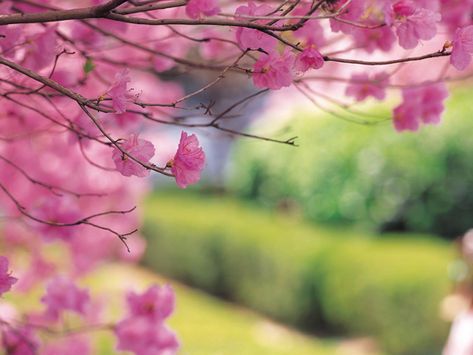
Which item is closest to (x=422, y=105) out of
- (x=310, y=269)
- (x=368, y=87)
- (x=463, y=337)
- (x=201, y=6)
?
(x=368, y=87)

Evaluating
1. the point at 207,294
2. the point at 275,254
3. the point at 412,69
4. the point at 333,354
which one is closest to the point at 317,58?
the point at 333,354

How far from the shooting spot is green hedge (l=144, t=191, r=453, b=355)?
16.4 feet

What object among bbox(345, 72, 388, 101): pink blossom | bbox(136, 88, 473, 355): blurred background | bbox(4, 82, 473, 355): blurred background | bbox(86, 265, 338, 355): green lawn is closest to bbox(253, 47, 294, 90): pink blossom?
bbox(345, 72, 388, 101): pink blossom

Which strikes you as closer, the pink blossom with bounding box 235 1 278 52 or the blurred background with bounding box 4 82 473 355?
the pink blossom with bounding box 235 1 278 52

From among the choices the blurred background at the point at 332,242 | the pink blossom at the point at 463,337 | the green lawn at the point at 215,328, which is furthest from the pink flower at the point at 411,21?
the blurred background at the point at 332,242

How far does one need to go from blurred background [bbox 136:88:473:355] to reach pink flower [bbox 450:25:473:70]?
8.51 ft

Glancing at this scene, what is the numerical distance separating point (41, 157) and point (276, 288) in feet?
13.0

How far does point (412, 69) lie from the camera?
8.16 meters

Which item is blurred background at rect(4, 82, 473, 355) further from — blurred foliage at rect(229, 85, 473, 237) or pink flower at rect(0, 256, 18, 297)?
pink flower at rect(0, 256, 18, 297)

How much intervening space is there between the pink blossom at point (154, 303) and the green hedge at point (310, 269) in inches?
150

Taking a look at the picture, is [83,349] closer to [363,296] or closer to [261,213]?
[363,296]

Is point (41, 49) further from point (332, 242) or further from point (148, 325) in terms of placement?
point (332, 242)

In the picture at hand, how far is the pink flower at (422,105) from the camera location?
4.75 feet

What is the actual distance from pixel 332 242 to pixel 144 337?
470 cm
